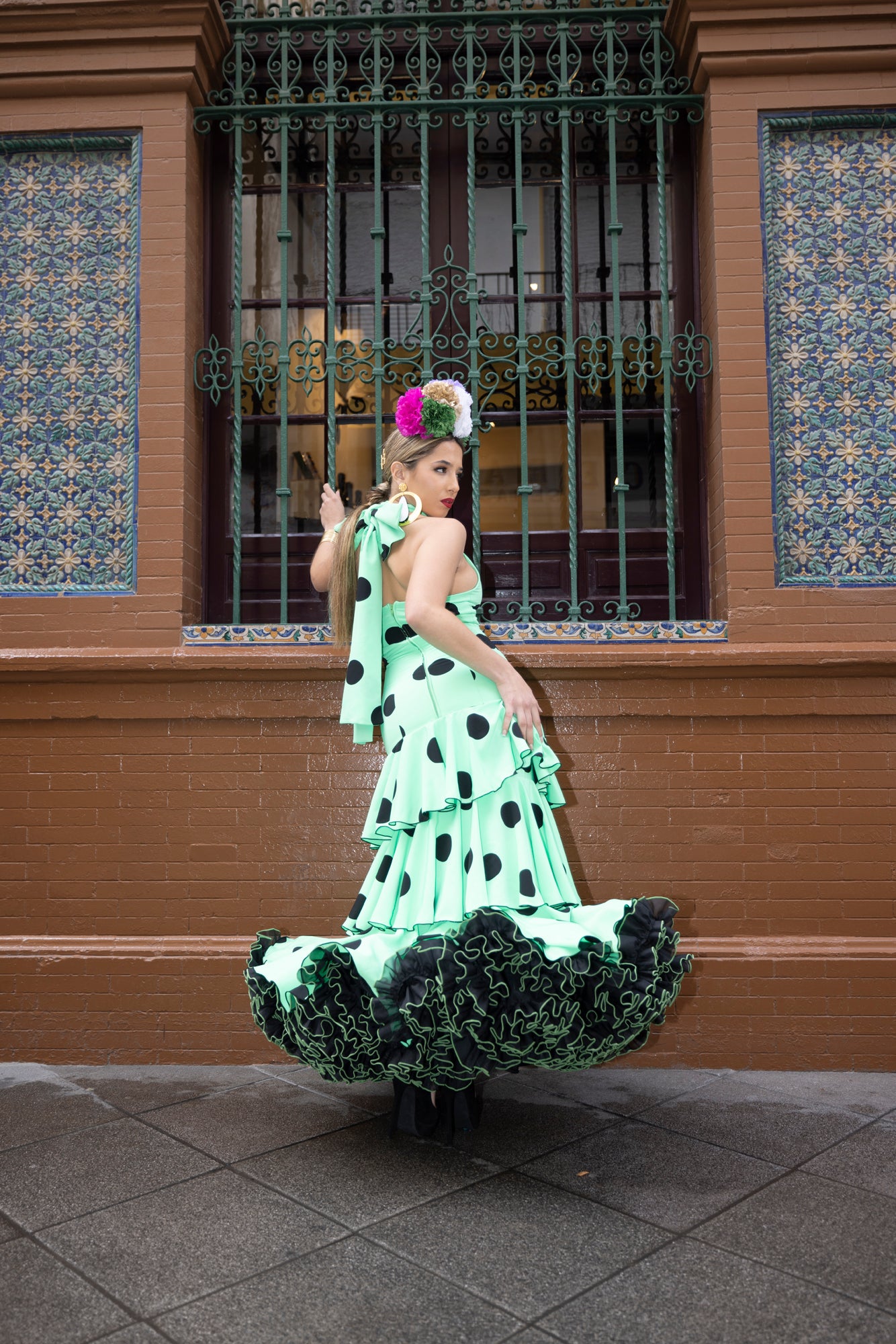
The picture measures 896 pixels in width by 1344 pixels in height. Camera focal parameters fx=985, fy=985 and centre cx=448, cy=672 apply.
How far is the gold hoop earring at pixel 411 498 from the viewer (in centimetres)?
338

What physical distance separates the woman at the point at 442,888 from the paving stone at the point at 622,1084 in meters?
0.68

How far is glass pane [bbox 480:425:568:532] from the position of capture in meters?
5.00

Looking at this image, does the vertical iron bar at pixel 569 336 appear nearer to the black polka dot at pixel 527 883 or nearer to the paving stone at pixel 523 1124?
the black polka dot at pixel 527 883

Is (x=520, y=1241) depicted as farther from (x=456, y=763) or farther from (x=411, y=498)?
(x=411, y=498)

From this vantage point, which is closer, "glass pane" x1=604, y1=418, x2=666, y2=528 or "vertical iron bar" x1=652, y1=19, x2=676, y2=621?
"vertical iron bar" x1=652, y1=19, x2=676, y2=621

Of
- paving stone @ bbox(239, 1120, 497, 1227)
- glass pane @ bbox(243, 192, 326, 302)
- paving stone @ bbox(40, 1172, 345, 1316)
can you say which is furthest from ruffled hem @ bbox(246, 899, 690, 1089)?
glass pane @ bbox(243, 192, 326, 302)

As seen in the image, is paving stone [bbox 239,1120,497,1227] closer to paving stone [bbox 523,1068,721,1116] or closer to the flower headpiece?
paving stone [bbox 523,1068,721,1116]

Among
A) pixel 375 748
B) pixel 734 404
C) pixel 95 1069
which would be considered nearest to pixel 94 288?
pixel 375 748

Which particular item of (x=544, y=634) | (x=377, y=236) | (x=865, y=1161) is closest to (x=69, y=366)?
(x=377, y=236)

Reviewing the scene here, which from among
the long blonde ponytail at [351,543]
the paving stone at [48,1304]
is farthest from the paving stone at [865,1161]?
the long blonde ponytail at [351,543]

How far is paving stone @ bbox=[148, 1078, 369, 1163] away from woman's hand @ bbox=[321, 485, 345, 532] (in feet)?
7.29

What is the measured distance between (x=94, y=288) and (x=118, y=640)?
170cm

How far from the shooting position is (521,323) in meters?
4.75

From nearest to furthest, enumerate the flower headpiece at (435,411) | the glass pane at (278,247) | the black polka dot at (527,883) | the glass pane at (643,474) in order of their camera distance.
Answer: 1. the black polka dot at (527,883)
2. the flower headpiece at (435,411)
3. the glass pane at (643,474)
4. the glass pane at (278,247)
